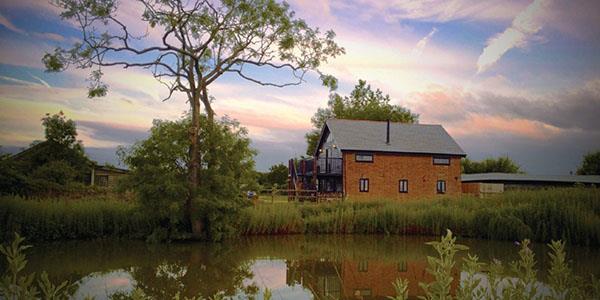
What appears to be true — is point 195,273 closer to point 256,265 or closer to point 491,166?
point 256,265

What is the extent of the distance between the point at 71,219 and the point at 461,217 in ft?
47.8

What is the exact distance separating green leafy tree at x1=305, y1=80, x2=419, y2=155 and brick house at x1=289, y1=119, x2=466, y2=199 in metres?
19.7

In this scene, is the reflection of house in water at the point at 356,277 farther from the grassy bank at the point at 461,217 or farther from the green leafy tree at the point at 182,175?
the grassy bank at the point at 461,217

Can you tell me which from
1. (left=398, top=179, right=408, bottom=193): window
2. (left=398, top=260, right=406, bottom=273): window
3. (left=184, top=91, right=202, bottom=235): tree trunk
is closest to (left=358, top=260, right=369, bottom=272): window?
(left=398, top=260, right=406, bottom=273): window

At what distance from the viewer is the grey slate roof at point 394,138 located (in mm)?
34969

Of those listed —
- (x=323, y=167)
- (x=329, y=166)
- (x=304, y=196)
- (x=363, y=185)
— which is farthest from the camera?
(x=323, y=167)

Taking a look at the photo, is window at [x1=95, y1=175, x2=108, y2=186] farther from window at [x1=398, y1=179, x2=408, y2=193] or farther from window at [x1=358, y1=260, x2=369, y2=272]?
window at [x1=358, y1=260, x2=369, y2=272]

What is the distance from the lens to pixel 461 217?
19875 millimetres

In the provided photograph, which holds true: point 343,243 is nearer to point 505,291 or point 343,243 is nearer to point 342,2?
point 342,2

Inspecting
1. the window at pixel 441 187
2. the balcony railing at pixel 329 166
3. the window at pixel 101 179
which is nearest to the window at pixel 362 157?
the balcony railing at pixel 329 166

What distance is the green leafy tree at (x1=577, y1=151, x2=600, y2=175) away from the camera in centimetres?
6861

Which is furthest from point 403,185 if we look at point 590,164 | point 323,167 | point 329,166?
point 590,164

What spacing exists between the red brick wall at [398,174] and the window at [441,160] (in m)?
0.22

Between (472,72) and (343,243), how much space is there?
16.2 meters
